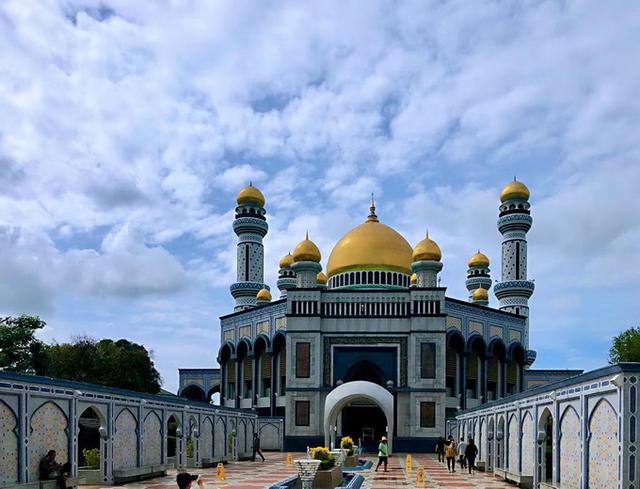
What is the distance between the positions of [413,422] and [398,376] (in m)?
2.64

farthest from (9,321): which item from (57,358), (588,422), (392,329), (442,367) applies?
(588,422)

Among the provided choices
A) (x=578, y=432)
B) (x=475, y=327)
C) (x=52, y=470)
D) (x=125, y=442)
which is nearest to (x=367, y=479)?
(x=125, y=442)

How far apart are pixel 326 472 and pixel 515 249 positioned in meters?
38.0

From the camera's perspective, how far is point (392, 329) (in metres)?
41.5

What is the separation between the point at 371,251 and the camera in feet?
158

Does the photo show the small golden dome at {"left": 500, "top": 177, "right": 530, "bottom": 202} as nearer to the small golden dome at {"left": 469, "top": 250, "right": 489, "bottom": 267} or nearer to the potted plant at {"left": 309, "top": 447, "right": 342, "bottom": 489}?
the small golden dome at {"left": 469, "top": 250, "right": 489, "bottom": 267}

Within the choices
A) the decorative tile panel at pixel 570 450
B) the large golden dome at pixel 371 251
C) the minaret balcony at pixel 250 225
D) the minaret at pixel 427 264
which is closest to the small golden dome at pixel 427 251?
the minaret at pixel 427 264

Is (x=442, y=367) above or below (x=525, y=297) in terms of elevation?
below

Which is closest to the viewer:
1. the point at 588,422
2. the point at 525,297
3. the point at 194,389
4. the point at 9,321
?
the point at 588,422

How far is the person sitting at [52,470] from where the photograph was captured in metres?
15.5

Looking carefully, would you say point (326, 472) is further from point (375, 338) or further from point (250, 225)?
point (250, 225)

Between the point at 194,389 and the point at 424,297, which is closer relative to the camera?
the point at 424,297

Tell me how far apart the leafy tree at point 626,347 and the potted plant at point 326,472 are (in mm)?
25753

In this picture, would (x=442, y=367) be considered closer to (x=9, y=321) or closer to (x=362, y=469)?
(x=362, y=469)
